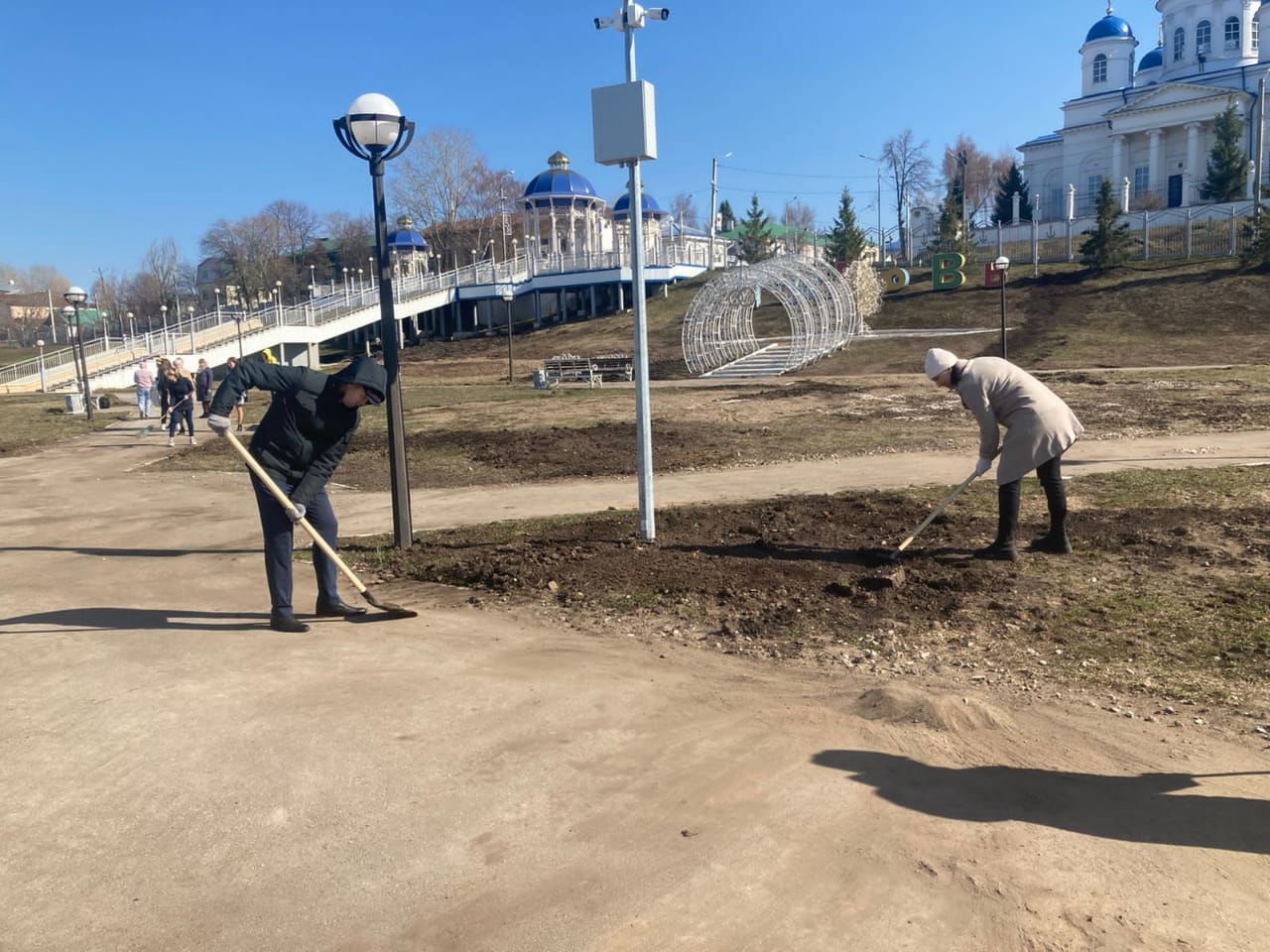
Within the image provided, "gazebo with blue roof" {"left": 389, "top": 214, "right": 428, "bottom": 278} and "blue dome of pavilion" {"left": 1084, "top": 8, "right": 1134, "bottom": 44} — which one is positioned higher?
"blue dome of pavilion" {"left": 1084, "top": 8, "right": 1134, "bottom": 44}

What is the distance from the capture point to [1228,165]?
53.8 metres

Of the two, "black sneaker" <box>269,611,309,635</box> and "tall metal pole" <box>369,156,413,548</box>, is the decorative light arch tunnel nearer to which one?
"tall metal pole" <box>369,156,413,548</box>

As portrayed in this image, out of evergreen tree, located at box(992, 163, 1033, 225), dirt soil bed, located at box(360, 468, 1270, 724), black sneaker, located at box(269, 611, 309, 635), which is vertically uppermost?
evergreen tree, located at box(992, 163, 1033, 225)

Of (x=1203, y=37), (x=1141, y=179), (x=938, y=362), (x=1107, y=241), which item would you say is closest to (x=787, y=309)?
(x=1107, y=241)

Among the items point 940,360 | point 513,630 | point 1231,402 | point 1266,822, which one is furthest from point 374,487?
point 1231,402

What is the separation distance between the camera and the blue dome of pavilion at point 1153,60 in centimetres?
7060

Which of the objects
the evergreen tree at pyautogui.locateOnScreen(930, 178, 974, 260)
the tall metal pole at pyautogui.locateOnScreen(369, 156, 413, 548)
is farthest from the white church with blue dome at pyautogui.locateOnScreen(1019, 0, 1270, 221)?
the tall metal pole at pyautogui.locateOnScreen(369, 156, 413, 548)

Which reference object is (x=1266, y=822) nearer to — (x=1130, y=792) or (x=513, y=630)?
(x=1130, y=792)

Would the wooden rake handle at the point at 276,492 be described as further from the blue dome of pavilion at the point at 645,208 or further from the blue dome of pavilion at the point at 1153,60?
the blue dome of pavilion at the point at 1153,60

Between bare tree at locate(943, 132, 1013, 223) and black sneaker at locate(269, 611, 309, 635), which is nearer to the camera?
black sneaker at locate(269, 611, 309, 635)

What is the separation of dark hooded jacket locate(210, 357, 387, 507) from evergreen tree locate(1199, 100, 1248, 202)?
60159 millimetres

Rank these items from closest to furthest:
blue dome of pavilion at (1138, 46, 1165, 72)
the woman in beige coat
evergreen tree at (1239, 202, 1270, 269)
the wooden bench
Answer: the woman in beige coat < the wooden bench < evergreen tree at (1239, 202, 1270, 269) < blue dome of pavilion at (1138, 46, 1165, 72)

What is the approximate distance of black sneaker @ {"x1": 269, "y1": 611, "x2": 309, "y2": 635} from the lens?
5832 millimetres

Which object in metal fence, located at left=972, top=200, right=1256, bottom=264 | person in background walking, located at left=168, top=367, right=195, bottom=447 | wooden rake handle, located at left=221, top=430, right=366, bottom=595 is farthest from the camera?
metal fence, located at left=972, top=200, right=1256, bottom=264
